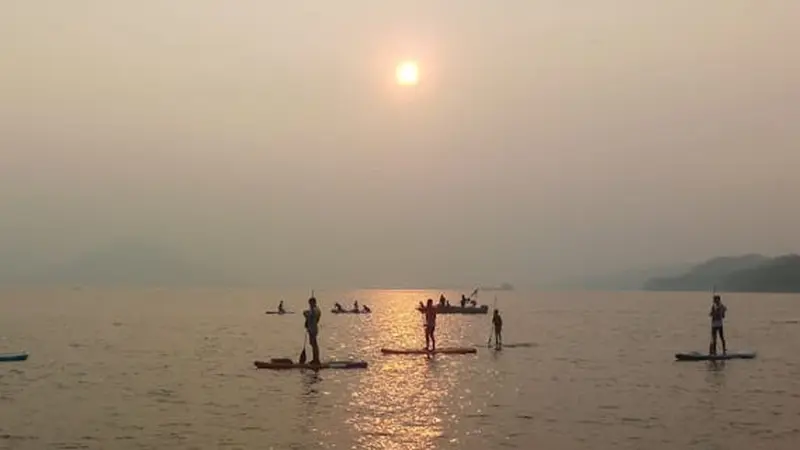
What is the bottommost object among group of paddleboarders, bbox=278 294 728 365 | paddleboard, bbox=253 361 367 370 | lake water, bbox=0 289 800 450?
lake water, bbox=0 289 800 450

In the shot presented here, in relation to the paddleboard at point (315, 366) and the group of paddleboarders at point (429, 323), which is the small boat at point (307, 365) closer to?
the paddleboard at point (315, 366)

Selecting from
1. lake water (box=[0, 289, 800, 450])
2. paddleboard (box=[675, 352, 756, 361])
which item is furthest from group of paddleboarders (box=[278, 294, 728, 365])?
lake water (box=[0, 289, 800, 450])

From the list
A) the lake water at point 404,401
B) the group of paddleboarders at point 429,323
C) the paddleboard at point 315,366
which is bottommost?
the lake water at point 404,401

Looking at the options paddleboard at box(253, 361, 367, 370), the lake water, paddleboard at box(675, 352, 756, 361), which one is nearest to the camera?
the lake water

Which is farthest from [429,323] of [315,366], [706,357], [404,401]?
[404,401]

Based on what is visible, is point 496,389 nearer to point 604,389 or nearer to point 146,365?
point 604,389

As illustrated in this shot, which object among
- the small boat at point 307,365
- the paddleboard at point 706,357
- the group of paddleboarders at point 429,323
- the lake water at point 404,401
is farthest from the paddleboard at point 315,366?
the paddleboard at point 706,357

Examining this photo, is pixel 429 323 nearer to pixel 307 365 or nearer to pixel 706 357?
pixel 307 365

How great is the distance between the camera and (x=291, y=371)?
36.4 metres

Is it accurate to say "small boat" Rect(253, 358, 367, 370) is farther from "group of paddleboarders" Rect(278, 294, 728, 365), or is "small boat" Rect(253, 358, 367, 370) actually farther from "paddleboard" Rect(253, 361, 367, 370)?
"group of paddleboarders" Rect(278, 294, 728, 365)

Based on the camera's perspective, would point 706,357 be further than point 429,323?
No

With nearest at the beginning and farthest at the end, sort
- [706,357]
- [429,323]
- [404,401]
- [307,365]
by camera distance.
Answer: [404,401] → [307,365] → [706,357] → [429,323]

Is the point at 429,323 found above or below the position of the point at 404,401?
above

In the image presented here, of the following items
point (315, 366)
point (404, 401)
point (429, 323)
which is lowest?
point (404, 401)
